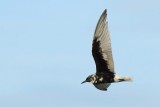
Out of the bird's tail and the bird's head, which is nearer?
the bird's tail

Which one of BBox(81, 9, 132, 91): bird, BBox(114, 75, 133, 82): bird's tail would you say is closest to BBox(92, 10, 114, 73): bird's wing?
BBox(81, 9, 132, 91): bird

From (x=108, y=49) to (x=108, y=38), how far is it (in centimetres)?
59

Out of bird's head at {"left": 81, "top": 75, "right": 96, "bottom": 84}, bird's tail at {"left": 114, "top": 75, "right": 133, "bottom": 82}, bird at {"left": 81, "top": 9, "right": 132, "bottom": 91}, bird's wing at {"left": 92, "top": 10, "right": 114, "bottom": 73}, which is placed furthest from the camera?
bird's head at {"left": 81, "top": 75, "right": 96, "bottom": 84}

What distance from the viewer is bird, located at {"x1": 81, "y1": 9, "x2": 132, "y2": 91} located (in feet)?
97.5

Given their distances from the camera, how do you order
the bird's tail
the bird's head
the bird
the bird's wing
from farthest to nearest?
the bird's head
the bird's tail
the bird
the bird's wing

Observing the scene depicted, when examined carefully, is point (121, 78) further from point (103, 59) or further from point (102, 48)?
point (102, 48)

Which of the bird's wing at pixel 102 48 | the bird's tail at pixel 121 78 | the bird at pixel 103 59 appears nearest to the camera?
the bird's wing at pixel 102 48

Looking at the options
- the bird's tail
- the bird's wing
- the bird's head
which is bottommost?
the bird's tail

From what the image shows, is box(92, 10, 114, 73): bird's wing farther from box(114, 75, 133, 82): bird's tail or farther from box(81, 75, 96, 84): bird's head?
box(81, 75, 96, 84): bird's head

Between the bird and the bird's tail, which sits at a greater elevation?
the bird

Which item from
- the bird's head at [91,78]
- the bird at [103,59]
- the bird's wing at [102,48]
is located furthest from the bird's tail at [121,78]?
the bird's head at [91,78]

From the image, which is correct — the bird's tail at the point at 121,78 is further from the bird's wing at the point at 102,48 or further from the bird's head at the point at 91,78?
the bird's head at the point at 91,78

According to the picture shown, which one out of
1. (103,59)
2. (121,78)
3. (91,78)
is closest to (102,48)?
(103,59)

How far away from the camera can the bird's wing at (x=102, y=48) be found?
29.6 meters
